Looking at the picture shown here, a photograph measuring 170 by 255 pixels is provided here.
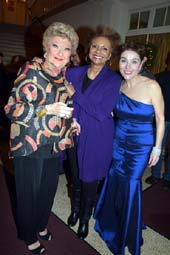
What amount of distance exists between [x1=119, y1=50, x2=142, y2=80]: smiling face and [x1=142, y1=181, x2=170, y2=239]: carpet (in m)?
1.66

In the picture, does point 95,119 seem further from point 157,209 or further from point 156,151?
point 157,209

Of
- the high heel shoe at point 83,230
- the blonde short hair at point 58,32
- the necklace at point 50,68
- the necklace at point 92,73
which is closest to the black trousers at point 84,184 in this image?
the high heel shoe at point 83,230

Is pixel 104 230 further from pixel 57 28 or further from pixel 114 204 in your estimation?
pixel 57 28

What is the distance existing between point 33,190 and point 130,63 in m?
1.24

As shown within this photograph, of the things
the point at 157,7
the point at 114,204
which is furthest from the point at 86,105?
the point at 157,7

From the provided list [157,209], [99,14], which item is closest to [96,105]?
[157,209]

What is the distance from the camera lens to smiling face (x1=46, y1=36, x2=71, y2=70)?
1443 mm

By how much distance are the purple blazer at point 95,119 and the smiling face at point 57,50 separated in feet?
1.24

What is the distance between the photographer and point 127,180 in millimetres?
1886

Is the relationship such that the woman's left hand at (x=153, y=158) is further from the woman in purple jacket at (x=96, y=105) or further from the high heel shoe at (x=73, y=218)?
the high heel shoe at (x=73, y=218)

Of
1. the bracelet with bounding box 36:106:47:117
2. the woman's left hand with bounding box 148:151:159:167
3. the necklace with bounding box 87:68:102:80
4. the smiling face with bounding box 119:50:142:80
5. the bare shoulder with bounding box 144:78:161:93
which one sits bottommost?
the woman's left hand with bounding box 148:151:159:167

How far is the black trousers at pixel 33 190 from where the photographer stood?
156 cm

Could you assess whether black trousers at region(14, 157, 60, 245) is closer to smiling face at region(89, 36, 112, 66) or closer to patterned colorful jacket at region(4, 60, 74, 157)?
patterned colorful jacket at region(4, 60, 74, 157)

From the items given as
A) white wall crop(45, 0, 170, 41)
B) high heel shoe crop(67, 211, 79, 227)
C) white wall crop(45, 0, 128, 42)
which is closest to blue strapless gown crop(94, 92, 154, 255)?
high heel shoe crop(67, 211, 79, 227)
